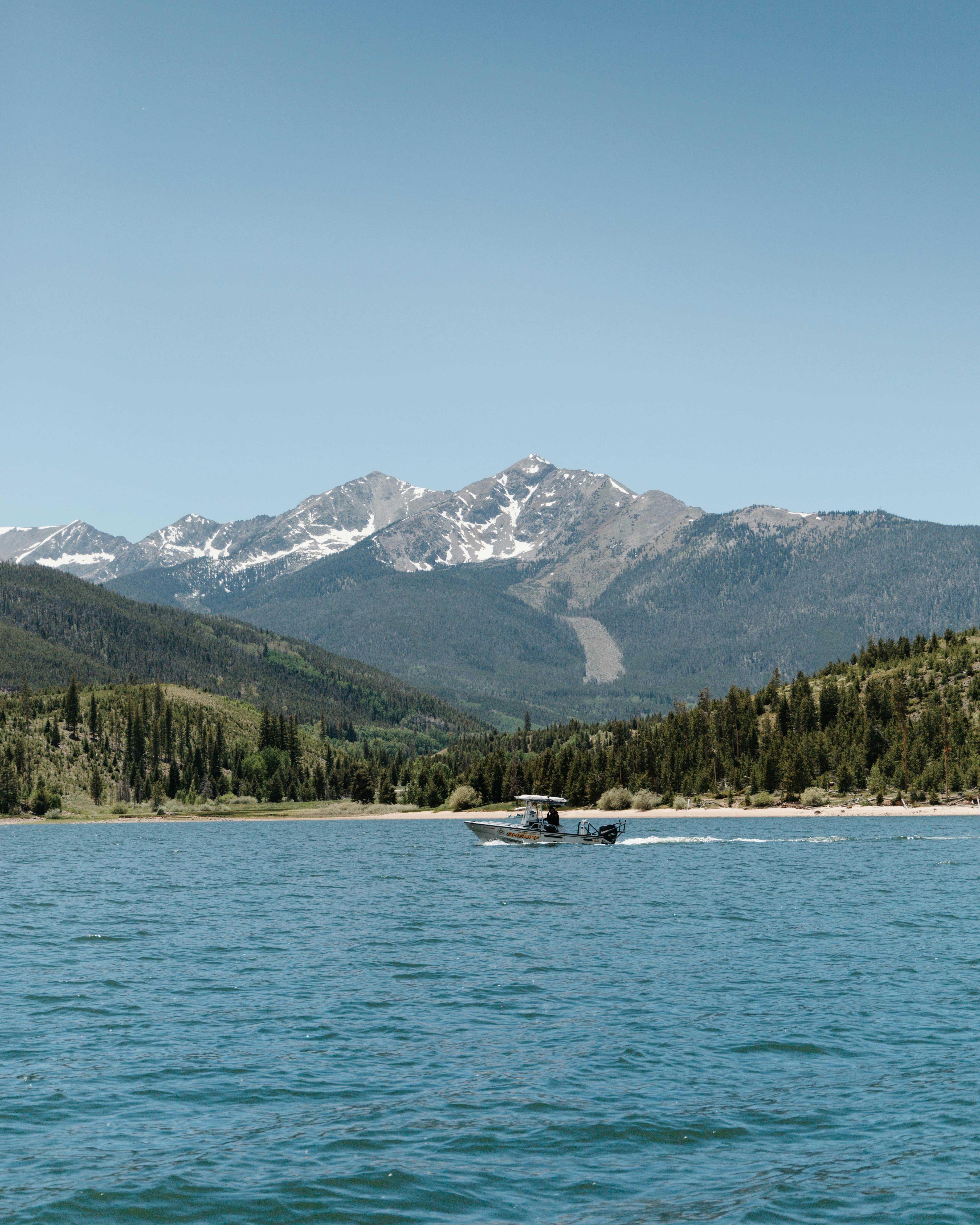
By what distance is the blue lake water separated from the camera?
2155 centimetres

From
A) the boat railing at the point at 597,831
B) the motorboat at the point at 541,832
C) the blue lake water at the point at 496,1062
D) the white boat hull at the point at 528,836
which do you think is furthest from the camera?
the boat railing at the point at 597,831

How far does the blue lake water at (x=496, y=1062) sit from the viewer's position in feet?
70.7

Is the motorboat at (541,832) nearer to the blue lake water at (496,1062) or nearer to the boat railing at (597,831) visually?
the boat railing at (597,831)

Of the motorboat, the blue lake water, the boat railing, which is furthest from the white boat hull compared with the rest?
the blue lake water

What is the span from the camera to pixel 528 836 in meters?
120

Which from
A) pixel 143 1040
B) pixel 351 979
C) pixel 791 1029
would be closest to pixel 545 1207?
pixel 791 1029

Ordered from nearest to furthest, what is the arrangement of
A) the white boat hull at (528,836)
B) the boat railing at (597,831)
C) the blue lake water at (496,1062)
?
the blue lake water at (496,1062) < the white boat hull at (528,836) < the boat railing at (597,831)

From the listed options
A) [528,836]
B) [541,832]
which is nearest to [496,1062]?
[541,832]

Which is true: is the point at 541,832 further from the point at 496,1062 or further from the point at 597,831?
the point at 496,1062

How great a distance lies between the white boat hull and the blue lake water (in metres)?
51.1

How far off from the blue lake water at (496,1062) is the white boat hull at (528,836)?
5107 centimetres

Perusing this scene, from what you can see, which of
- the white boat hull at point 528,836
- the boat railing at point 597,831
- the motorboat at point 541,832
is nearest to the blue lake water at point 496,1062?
the motorboat at point 541,832

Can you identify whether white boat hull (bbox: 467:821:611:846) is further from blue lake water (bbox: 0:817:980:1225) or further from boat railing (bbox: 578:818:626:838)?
blue lake water (bbox: 0:817:980:1225)

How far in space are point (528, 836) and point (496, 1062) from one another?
90.3 m
